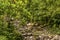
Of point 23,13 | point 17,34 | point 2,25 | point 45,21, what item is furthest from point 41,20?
point 2,25

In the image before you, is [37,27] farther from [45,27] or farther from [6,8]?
[6,8]

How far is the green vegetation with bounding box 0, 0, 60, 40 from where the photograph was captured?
872 cm

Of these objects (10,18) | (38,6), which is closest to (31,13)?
(38,6)

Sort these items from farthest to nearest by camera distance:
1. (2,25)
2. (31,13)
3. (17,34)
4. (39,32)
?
(31,13) < (39,32) < (17,34) < (2,25)

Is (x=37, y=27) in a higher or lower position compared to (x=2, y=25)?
lower

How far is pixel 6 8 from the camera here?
27.9 feet

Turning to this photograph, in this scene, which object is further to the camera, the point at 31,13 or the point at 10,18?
the point at 31,13

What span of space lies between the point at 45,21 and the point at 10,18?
1.74m

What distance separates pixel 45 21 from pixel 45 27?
268 mm

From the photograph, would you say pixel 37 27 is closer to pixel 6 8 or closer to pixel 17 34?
pixel 17 34

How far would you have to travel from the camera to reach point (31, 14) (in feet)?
33.6

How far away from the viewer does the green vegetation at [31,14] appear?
28.6 feet

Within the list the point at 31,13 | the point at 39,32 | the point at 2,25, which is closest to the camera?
the point at 2,25

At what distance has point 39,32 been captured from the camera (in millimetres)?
9664
